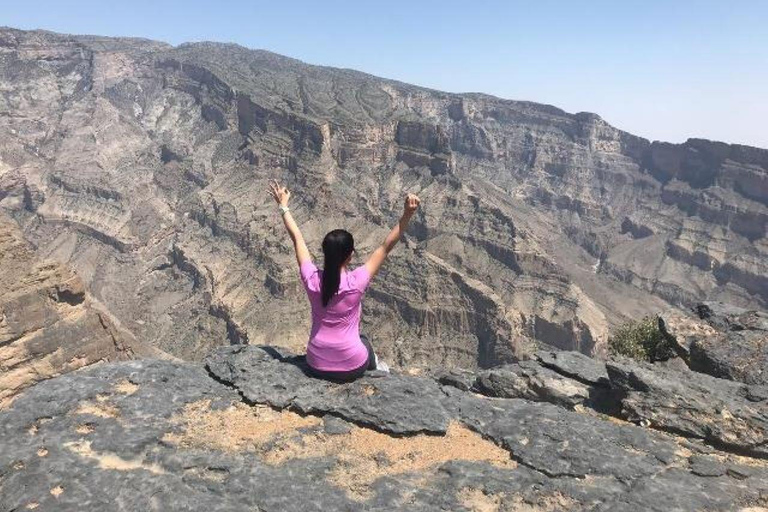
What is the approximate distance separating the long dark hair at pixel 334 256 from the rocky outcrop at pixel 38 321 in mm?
37635

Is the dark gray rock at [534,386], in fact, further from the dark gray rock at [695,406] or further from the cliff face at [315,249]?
the cliff face at [315,249]

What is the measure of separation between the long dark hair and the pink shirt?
0.52 feet

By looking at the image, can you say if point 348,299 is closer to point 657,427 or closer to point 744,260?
point 657,427

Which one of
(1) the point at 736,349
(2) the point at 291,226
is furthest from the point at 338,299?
(1) the point at 736,349

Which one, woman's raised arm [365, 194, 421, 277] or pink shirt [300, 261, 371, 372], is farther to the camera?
woman's raised arm [365, 194, 421, 277]

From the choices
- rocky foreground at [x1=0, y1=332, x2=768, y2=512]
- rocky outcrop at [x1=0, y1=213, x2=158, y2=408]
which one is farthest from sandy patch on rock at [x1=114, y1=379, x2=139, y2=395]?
rocky outcrop at [x1=0, y1=213, x2=158, y2=408]

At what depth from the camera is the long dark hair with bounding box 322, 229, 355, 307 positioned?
956 cm

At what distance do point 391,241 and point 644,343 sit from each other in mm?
21332

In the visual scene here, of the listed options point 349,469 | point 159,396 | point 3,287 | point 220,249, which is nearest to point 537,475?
point 349,469

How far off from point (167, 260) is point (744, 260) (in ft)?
651

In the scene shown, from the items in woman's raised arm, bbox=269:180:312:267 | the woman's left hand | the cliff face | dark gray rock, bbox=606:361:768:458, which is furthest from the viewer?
the cliff face

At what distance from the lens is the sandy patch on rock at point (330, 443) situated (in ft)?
28.0

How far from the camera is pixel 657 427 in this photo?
11781 mm

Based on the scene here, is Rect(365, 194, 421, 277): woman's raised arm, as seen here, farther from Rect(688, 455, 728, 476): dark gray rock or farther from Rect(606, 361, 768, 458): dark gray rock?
Rect(606, 361, 768, 458): dark gray rock
